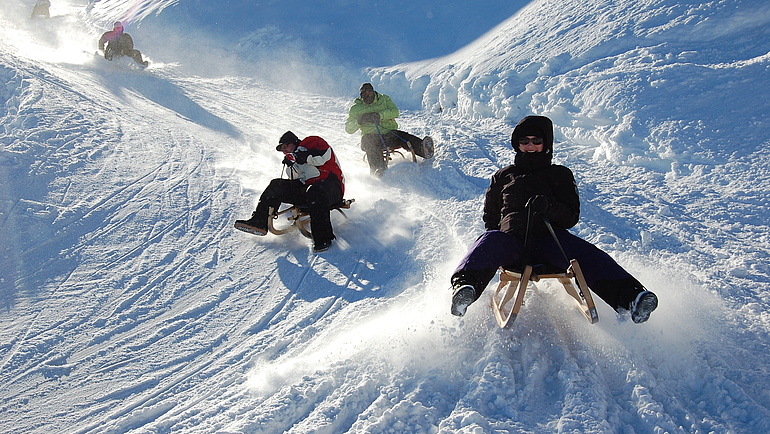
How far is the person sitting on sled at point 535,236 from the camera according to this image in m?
3.32

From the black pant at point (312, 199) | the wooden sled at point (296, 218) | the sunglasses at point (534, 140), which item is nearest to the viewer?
the sunglasses at point (534, 140)

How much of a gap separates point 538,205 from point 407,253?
1.94 m

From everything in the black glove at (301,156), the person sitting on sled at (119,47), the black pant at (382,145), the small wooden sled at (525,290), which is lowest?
the small wooden sled at (525,290)

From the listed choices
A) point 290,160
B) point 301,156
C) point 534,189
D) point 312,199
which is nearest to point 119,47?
point 290,160

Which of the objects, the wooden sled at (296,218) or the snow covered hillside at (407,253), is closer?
the snow covered hillside at (407,253)

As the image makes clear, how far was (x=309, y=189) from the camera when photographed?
567 centimetres

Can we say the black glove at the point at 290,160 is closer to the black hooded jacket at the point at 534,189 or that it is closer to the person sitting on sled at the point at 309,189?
the person sitting on sled at the point at 309,189

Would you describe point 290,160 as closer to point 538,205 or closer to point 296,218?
point 296,218

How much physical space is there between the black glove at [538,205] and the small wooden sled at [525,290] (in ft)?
1.16

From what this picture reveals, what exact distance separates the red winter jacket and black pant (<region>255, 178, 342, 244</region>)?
0.08 meters

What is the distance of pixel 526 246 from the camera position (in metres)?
3.65

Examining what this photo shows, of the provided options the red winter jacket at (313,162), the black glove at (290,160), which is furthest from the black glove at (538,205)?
the black glove at (290,160)

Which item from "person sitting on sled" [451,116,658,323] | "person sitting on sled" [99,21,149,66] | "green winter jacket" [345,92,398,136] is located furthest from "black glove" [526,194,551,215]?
"person sitting on sled" [99,21,149,66]

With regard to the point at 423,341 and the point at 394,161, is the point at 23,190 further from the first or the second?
the point at 423,341
